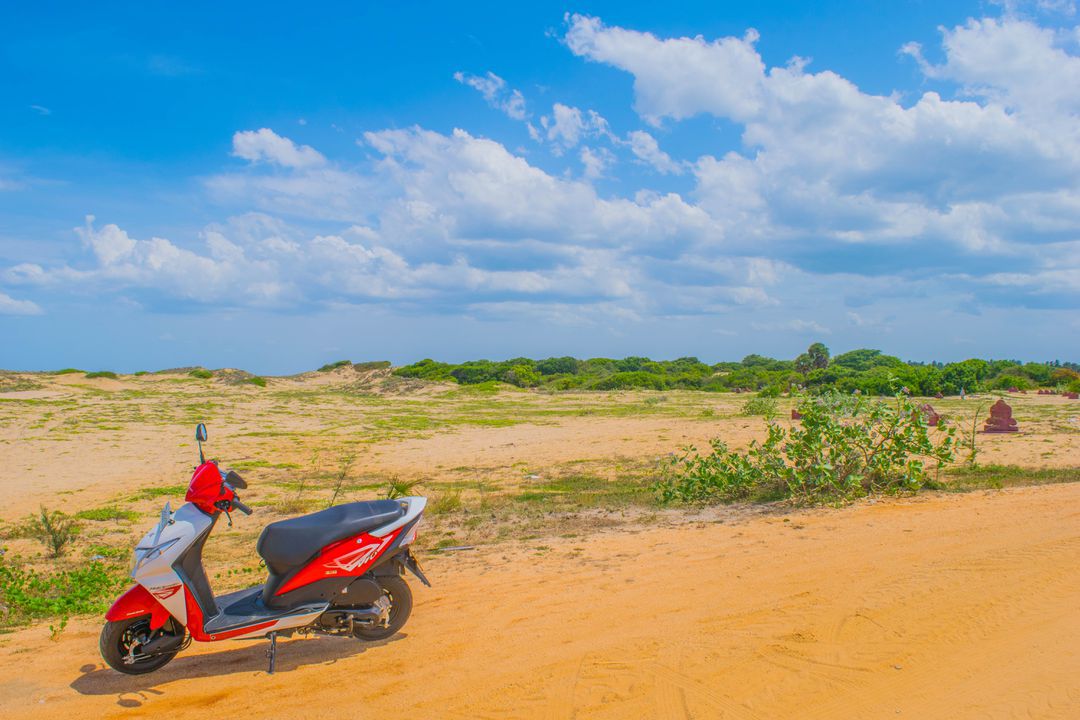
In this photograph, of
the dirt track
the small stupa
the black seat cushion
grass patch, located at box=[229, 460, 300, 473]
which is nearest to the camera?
the dirt track

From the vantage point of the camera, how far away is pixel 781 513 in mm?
→ 9500

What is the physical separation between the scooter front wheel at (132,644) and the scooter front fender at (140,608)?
0.20 feet

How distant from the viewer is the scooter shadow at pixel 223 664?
15.7ft

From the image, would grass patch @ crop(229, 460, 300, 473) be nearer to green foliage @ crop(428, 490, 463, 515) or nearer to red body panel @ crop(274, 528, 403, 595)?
green foliage @ crop(428, 490, 463, 515)

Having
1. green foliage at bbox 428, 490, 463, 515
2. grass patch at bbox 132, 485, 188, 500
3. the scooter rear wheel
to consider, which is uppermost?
the scooter rear wheel

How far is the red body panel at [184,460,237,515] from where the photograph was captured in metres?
4.93

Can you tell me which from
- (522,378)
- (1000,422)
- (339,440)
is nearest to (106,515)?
(339,440)

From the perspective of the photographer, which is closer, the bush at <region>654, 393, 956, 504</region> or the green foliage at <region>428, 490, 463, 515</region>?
the bush at <region>654, 393, 956, 504</region>

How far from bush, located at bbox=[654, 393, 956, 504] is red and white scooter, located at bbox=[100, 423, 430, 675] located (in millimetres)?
6470

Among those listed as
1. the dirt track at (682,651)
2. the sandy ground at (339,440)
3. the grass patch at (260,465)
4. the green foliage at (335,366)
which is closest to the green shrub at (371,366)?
the green foliage at (335,366)

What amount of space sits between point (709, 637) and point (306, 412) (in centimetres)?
2765

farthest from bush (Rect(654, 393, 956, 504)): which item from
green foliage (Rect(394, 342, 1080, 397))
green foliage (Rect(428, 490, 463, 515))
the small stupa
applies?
green foliage (Rect(394, 342, 1080, 397))

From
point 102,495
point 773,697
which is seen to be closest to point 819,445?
point 773,697

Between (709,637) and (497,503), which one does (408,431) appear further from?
(709,637)
